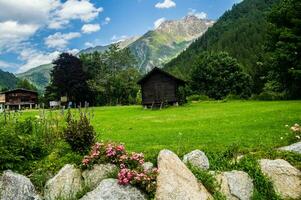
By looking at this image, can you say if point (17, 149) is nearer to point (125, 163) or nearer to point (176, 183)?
point (125, 163)

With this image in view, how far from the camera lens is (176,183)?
1067 cm

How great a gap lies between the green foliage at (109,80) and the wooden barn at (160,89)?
34.6m

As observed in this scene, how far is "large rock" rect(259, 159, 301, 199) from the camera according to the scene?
11391 mm

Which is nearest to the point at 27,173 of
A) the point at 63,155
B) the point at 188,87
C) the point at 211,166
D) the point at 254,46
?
the point at 63,155

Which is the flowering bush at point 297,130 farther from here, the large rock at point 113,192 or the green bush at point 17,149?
the green bush at point 17,149

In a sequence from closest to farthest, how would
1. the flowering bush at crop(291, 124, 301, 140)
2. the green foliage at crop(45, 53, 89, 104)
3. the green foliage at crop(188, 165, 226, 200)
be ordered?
the green foliage at crop(188, 165, 226, 200) → the flowering bush at crop(291, 124, 301, 140) → the green foliage at crop(45, 53, 89, 104)

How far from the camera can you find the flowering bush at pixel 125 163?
10.7 m

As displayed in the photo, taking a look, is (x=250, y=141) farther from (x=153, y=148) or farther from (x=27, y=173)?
(x=27, y=173)

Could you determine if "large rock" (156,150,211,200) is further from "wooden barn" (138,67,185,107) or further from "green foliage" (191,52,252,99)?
"green foliage" (191,52,252,99)

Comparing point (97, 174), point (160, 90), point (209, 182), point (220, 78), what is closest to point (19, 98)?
point (220, 78)

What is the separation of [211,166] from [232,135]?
300 inches

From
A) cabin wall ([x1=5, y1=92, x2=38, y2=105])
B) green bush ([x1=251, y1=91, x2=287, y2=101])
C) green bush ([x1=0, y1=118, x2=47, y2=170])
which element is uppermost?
cabin wall ([x1=5, y1=92, x2=38, y2=105])

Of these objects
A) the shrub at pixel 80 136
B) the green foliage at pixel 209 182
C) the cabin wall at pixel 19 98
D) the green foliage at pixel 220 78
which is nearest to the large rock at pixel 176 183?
the green foliage at pixel 209 182

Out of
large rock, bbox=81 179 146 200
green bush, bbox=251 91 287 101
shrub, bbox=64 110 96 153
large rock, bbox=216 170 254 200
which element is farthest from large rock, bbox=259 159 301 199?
green bush, bbox=251 91 287 101
